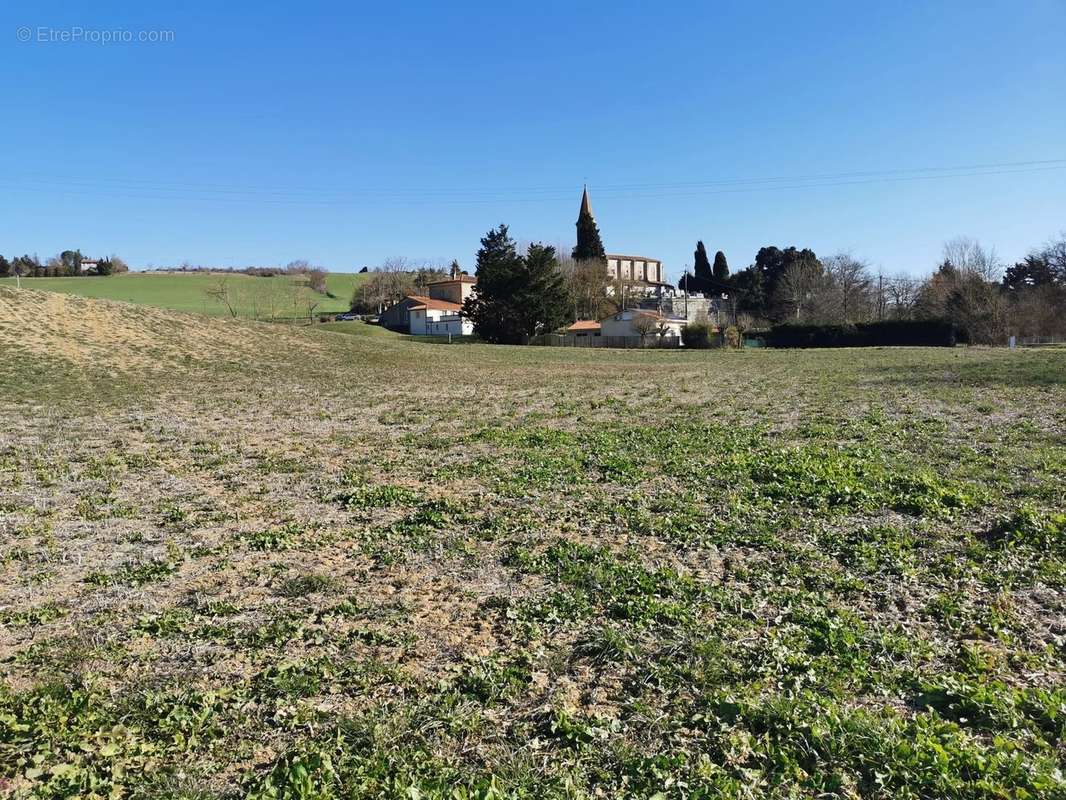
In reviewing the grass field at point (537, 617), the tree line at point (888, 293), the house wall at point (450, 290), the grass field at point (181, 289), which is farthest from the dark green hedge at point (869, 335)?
the grass field at point (181, 289)

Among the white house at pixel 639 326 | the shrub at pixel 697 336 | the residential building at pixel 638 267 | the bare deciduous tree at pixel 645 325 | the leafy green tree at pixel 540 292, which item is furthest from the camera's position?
the residential building at pixel 638 267

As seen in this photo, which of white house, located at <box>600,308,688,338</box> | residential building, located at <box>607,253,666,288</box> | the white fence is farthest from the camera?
residential building, located at <box>607,253,666,288</box>

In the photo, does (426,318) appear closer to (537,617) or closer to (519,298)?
(519,298)

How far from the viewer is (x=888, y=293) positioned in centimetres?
8556

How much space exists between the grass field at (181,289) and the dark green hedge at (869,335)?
203 feet

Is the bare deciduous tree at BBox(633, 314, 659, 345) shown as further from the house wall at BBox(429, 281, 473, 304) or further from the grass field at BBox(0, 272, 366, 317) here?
the grass field at BBox(0, 272, 366, 317)

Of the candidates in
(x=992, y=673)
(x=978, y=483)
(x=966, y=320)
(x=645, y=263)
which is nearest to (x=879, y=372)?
(x=978, y=483)

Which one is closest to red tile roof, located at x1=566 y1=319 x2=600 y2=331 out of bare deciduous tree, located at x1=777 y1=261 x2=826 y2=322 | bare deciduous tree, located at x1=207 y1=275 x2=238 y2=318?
bare deciduous tree, located at x1=777 y1=261 x2=826 y2=322

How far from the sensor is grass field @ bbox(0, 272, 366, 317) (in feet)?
255

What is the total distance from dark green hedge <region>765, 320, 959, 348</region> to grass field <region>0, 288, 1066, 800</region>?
171 ft

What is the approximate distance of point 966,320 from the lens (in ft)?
189

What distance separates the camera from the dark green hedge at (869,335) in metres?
55.8

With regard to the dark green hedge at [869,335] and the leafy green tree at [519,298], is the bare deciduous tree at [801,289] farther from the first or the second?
the leafy green tree at [519,298]

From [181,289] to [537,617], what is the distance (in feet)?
318
